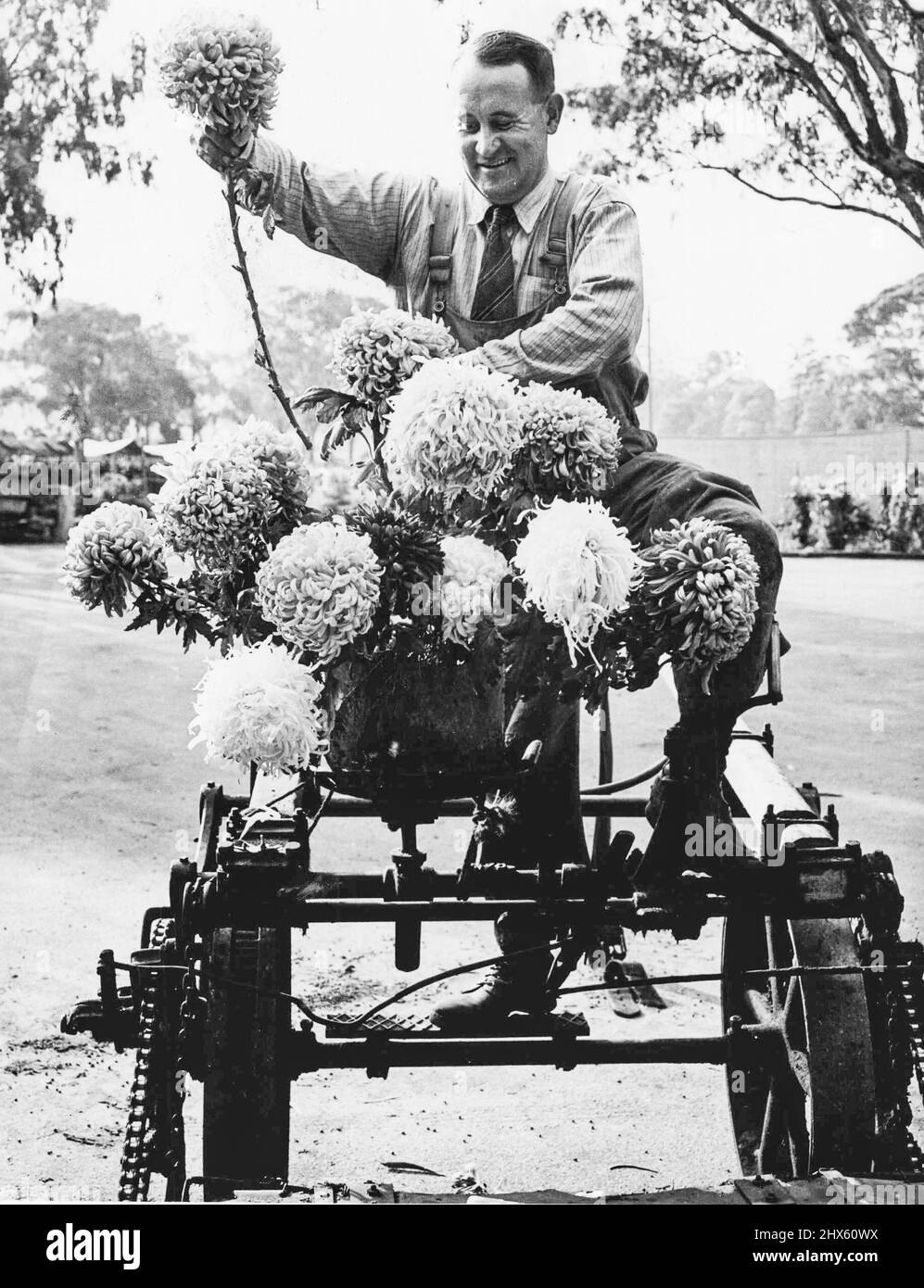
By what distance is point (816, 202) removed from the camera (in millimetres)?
9164

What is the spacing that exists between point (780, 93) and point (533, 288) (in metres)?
6.84

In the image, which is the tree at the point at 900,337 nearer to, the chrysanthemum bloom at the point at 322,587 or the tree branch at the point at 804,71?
the tree branch at the point at 804,71

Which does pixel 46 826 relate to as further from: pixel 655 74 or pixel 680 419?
pixel 680 419

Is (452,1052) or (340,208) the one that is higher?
(340,208)

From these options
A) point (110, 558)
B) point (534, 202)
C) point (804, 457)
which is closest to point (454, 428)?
point (110, 558)

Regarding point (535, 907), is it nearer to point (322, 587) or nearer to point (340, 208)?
point (322, 587)

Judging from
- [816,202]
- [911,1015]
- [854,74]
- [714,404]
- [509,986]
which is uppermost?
[714,404]

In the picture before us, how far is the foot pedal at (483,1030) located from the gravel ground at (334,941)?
523 millimetres

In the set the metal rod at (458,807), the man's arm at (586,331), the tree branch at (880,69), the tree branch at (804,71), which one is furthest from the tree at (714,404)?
the man's arm at (586,331)

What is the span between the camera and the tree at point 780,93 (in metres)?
7.93

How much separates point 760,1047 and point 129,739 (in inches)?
229

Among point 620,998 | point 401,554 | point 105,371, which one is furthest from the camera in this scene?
point 105,371

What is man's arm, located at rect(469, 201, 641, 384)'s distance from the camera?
229 cm

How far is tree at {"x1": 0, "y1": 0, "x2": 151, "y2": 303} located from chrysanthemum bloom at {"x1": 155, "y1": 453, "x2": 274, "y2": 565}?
364cm
